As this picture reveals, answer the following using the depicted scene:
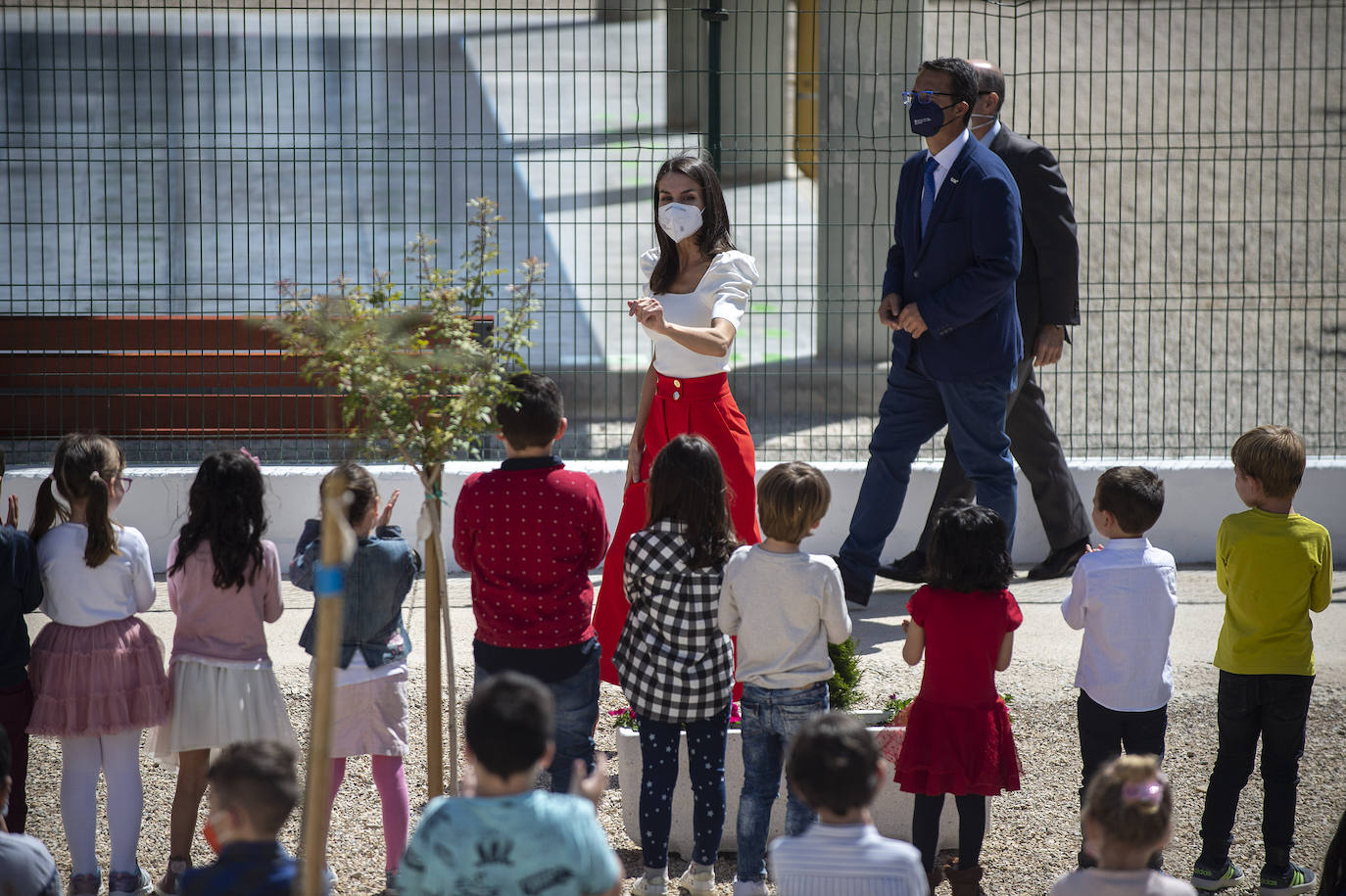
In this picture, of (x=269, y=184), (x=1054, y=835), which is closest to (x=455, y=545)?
(x=1054, y=835)

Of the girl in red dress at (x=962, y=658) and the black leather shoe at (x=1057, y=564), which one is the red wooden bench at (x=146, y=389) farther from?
the girl in red dress at (x=962, y=658)

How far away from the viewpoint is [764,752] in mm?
3418

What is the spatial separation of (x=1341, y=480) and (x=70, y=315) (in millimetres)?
6475

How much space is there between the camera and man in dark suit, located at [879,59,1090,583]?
5.69m

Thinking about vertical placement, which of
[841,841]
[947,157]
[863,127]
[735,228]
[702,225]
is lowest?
[841,841]

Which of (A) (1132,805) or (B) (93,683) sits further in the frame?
(B) (93,683)

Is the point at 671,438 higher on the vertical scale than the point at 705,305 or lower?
lower

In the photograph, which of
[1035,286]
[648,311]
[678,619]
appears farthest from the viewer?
[1035,286]

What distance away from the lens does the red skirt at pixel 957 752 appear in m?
3.29

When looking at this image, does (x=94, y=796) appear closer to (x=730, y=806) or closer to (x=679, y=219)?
(x=730, y=806)

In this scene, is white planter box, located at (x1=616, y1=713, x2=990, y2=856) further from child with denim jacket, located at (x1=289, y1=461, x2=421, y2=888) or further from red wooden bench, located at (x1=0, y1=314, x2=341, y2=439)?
red wooden bench, located at (x1=0, y1=314, x2=341, y2=439)

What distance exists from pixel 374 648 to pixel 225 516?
50cm

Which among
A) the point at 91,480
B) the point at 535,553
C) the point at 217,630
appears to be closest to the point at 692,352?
the point at 535,553

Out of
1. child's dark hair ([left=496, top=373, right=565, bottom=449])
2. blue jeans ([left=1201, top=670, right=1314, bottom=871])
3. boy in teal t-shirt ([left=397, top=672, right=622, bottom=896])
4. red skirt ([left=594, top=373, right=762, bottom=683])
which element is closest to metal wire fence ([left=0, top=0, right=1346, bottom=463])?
red skirt ([left=594, top=373, right=762, bottom=683])
